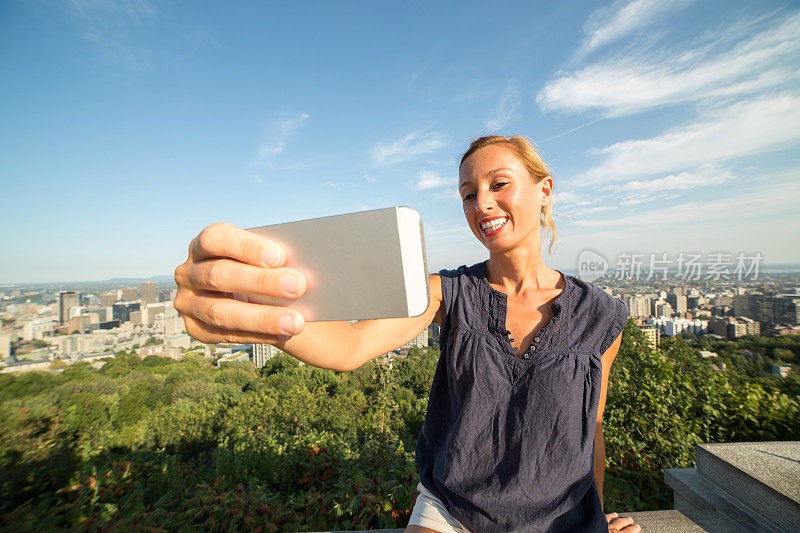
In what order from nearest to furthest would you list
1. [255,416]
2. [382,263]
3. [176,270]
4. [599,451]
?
[382,263] → [176,270] → [599,451] → [255,416]

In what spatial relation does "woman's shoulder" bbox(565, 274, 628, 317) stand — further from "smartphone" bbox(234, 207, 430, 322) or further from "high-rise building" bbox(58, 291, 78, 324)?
"high-rise building" bbox(58, 291, 78, 324)

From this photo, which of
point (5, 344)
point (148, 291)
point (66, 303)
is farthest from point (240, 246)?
point (148, 291)

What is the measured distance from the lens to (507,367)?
1402 millimetres

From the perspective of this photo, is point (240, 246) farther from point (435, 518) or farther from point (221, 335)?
point (435, 518)

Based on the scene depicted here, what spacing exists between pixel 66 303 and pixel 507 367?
1112cm

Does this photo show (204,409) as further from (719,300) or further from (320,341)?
(719,300)

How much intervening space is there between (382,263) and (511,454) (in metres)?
1.11

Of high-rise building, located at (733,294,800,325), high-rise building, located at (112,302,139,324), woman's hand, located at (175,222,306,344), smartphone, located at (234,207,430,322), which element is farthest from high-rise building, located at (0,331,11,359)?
high-rise building, located at (733,294,800,325)

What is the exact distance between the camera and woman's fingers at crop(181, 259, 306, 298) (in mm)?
707

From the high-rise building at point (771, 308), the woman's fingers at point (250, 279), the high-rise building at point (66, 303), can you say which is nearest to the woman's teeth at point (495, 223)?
the woman's fingers at point (250, 279)

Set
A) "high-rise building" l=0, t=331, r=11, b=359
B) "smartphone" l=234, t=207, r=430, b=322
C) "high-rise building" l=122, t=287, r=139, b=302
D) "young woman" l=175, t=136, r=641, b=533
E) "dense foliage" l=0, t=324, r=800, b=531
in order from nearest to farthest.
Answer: "smartphone" l=234, t=207, r=430, b=322, "young woman" l=175, t=136, r=641, b=533, "dense foliage" l=0, t=324, r=800, b=531, "high-rise building" l=0, t=331, r=11, b=359, "high-rise building" l=122, t=287, r=139, b=302

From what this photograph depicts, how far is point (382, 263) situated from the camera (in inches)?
26.1

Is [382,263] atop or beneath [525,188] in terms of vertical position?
beneath

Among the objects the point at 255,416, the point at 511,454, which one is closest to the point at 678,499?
the point at 511,454
